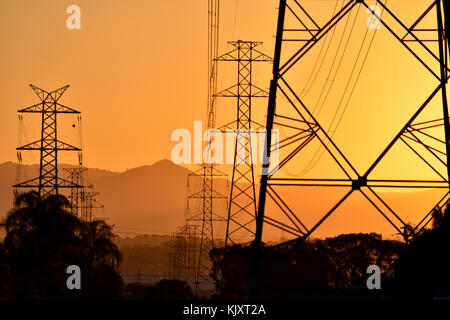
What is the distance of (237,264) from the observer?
8506 cm

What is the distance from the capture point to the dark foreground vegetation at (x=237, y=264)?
144 ft

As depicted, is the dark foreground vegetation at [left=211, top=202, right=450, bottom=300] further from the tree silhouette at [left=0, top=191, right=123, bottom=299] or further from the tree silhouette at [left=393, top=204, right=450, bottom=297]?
the tree silhouette at [left=0, top=191, right=123, bottom=299]

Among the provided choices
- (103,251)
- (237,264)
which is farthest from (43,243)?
(103,251)

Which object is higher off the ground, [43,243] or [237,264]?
[43,243]

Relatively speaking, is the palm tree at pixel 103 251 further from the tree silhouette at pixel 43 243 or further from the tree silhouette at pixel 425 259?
the tree silhouette at pixel 425 259

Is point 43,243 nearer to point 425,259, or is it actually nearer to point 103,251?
point 425,259

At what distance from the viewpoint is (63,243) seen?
68125 millimetres

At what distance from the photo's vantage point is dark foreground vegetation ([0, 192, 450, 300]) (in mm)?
43934

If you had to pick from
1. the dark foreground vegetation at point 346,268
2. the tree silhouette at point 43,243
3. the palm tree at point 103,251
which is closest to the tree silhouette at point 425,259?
the dark foreground vegetation at point 346,268

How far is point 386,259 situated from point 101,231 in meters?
38.3


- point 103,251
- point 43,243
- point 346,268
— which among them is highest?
point 103,251

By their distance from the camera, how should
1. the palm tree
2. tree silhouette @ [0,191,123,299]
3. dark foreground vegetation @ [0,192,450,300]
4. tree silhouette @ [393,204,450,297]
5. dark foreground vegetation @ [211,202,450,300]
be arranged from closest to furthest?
dark foreground vegetation @ [211,202,450,300] < dark foreground vegetation @ [0,192,450,300] < tree silhouette @ [393,204,450,297] < tree silhouette @ [0,191,123,299] < the palm tree

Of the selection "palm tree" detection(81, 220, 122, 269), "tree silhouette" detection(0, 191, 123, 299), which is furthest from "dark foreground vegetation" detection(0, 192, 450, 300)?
"palm tree" detection(81, 220, 122, 269)

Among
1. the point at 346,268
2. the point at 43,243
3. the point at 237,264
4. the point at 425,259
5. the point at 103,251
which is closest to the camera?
the point at 425,259
